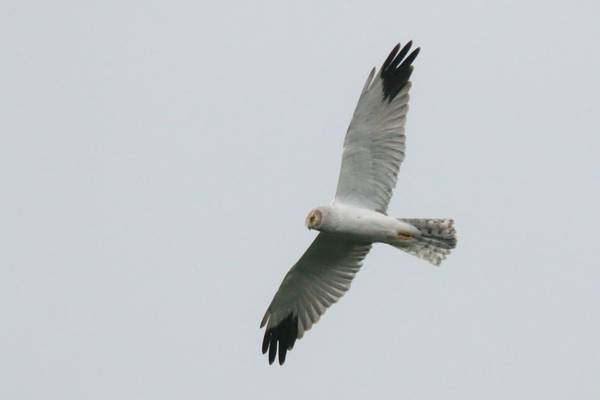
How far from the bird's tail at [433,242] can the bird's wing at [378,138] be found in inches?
24.0

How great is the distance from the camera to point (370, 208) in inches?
578

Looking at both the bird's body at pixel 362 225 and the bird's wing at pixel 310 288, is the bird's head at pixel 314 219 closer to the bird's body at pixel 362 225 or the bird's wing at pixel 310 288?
the bird's body at pixel 362 225

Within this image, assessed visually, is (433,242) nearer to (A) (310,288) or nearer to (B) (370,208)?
(B) (370,208)

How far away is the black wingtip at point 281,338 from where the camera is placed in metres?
15.9

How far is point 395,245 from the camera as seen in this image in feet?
49.4

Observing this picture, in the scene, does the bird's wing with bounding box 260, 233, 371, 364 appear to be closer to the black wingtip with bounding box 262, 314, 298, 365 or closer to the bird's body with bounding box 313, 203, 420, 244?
the black wingtip with bounding box 262, 314, 298, 365

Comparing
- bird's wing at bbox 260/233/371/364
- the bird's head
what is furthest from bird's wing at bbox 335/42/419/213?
bird's wing at bbox 260/233/371/364

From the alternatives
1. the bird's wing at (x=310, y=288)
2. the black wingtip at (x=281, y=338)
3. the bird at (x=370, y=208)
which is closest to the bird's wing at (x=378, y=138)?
the bird at (x=370, y=208)

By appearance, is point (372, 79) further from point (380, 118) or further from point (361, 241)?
point (361, 241)

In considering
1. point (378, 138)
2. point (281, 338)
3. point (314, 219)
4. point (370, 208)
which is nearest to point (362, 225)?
point (370, 208)

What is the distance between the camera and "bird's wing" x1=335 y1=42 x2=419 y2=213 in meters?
14.3

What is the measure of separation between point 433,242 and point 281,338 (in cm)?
230

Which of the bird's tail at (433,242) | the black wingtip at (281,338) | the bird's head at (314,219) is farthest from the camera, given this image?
the black wingtip at (281,338)

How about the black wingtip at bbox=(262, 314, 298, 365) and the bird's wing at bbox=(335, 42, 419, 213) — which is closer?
the bird's wing at bbox=(335, 42, 419, 213)
